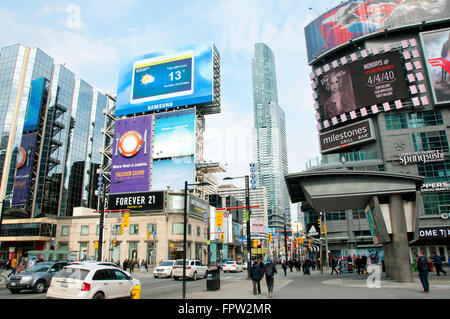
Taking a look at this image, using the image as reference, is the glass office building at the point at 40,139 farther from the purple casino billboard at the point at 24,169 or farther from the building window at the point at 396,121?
the building window at the point at 396,121

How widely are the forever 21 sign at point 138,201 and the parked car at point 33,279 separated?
117 feet

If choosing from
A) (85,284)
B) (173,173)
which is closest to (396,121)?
(173,173)

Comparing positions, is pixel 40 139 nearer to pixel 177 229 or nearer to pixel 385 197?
pixel 177 229

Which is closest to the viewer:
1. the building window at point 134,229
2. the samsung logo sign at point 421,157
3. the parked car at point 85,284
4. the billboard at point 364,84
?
the parked car at point 85,284

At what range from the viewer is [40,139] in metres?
83.5

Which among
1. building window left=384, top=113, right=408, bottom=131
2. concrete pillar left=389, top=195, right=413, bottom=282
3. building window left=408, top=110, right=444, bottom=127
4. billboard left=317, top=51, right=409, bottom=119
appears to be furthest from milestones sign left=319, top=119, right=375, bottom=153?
concrete pillar left=389, top=195, right=413, bottom=282

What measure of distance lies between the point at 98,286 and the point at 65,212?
83.2 metres

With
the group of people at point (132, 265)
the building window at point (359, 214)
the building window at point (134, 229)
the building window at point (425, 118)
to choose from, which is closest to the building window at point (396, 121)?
the building window at point (425, 118)

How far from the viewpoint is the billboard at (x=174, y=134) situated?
65812 mm

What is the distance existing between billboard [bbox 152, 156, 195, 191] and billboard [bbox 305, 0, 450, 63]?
31673 mm

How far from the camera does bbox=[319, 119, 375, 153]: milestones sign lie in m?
54.2

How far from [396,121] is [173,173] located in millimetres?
41205
